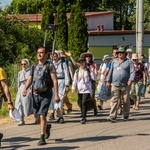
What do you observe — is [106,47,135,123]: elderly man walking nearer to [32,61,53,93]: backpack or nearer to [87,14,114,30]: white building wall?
[32,61,53,93]: backpack

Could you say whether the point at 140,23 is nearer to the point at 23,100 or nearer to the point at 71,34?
the point at 23,100

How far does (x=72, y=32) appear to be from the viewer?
41188 mm

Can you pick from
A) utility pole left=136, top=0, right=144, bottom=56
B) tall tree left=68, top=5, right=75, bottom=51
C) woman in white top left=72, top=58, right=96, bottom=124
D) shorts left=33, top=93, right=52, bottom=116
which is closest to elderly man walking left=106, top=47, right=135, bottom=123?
woman in white top left=72, top=58, right=96, bottom=124

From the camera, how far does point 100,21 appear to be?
57.8 meters

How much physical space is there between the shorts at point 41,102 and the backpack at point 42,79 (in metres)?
0.11

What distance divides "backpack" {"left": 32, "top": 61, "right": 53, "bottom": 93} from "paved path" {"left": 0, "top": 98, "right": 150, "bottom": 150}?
104 cm

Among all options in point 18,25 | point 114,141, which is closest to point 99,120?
point 114,141

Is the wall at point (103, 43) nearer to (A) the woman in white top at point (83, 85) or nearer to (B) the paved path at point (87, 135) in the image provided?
(B) the paved path at point (87, 135)

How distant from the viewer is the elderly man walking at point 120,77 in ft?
40.2

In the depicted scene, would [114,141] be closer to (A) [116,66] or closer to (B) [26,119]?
(A) [116,66]

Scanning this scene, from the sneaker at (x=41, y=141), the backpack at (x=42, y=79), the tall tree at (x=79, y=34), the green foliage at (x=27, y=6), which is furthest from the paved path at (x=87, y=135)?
the green foliage at (x=27, y=6)

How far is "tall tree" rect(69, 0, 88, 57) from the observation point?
4016 centimetres

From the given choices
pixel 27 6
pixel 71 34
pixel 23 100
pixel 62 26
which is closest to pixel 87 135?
pixel 23 100

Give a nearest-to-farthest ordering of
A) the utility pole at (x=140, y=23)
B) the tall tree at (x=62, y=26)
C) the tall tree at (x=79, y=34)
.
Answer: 1. the utility pole at (x=140, y=23)
2. the tall tree at (x=79, y=34)
3. the tall tree at (x=62, y=26)
